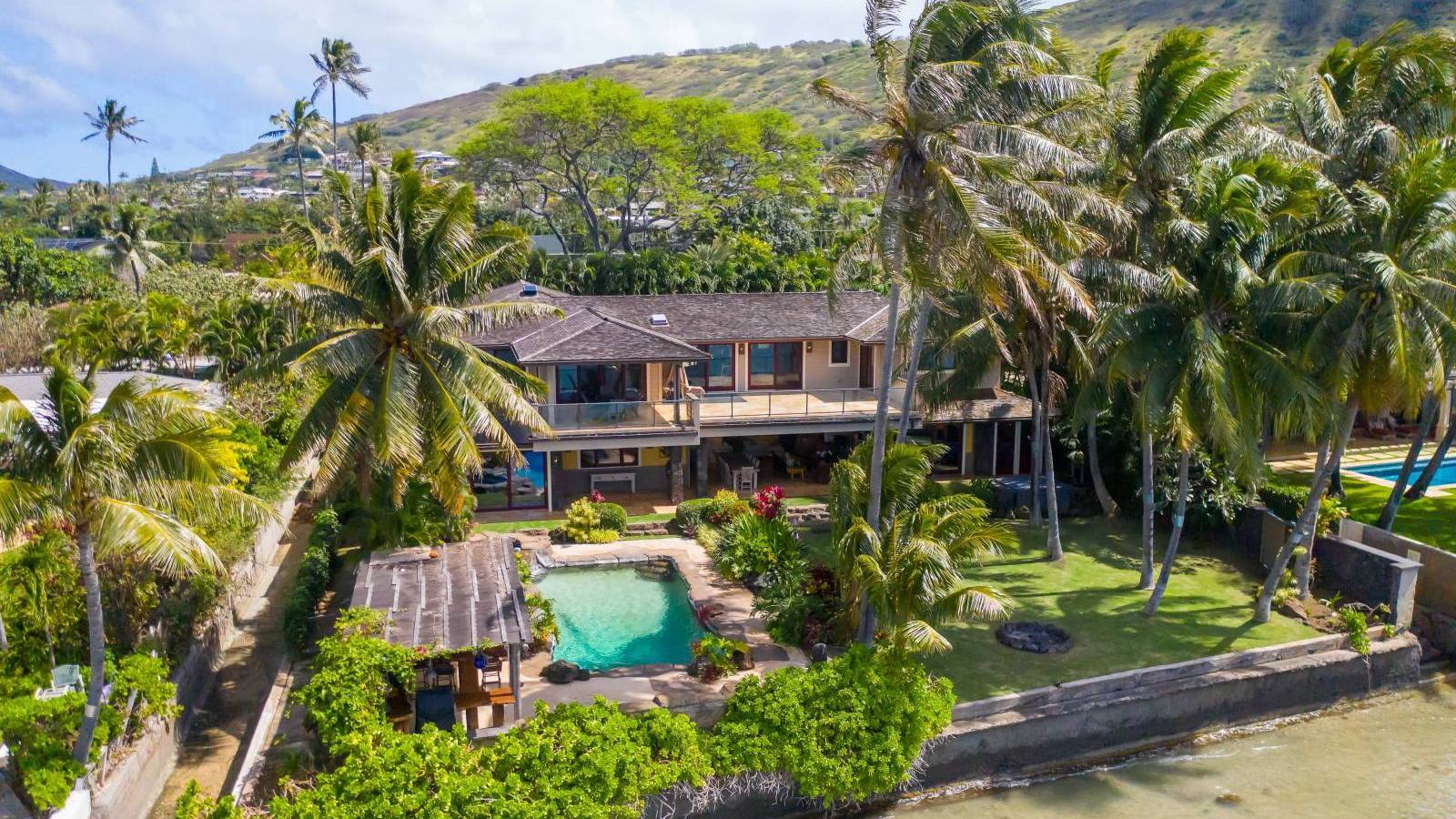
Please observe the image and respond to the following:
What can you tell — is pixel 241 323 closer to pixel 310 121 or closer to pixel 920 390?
pixel 920 390

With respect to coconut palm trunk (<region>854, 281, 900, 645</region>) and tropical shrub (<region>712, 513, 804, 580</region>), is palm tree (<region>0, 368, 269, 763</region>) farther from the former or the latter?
tropical shrub (<region>712, 513, 804, 580</region>)

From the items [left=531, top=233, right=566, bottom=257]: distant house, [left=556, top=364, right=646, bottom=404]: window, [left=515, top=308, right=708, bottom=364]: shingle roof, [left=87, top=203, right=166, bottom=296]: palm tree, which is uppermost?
[left=531, top=233, right=566, bottom=257]: distant house

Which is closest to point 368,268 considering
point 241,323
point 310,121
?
point 241,323

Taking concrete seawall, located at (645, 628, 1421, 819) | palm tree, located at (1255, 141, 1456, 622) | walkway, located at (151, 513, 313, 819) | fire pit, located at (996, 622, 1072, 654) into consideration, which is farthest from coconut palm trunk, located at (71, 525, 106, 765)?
palm tree, located at (1255, 141, 1456, 622)

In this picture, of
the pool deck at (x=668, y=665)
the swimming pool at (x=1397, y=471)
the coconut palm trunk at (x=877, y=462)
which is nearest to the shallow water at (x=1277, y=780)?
the coconut palm trunk at (x=877, y=462)

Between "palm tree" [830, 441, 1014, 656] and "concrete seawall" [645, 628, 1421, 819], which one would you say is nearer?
"palm tree" [830, 441, 1014, 656]

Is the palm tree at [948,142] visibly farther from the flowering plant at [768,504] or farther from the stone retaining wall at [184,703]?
the stone retaining wall at [184,703]
